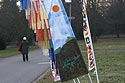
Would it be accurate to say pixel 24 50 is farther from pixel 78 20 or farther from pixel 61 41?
pixel 78 20

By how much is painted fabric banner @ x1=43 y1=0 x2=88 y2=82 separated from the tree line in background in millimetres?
44441

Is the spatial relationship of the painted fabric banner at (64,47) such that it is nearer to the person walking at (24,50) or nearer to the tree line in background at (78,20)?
the person walking at (24,50)

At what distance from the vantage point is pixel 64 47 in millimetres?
6926

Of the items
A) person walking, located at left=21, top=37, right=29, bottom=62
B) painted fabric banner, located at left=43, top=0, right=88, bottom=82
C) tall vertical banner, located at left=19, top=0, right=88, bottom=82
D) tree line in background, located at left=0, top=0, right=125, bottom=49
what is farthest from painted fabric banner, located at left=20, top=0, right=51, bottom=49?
tree line in background, located at left=0, top=0, right=125, bottom=49

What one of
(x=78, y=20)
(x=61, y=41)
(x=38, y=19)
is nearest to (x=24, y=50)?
(x=38, y=19)

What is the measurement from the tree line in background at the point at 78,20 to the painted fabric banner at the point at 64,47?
1750 inches

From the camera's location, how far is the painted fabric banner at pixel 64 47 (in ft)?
22.6

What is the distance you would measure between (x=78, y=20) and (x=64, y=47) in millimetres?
65160

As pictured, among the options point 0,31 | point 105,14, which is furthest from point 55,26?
point 105,14

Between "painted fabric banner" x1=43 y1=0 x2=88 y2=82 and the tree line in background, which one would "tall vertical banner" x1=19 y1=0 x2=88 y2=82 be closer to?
"painted fabric banner" x1=43 y1=0 x2=88 y2=82

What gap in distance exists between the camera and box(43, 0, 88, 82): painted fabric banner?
6883 millimetres

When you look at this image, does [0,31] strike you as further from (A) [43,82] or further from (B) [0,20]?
(A) [43,82]

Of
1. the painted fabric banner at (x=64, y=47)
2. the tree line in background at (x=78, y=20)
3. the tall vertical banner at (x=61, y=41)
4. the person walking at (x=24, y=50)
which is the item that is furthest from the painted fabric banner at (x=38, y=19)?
the tree line in background at (x=78, y=20)

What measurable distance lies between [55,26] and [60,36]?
0.71 ft
